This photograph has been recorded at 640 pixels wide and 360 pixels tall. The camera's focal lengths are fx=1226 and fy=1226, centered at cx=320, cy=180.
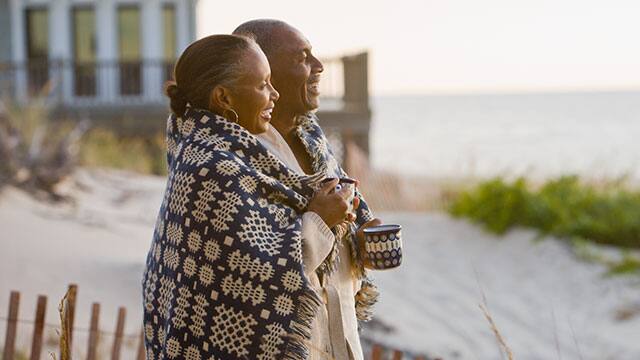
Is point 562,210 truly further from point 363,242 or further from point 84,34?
point 84,34

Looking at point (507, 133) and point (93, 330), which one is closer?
point (93, 330)

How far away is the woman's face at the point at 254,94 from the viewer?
3.10 meters

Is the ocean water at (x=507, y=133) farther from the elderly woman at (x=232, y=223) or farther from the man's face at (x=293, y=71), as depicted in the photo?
the elderly woman at (x=232, y=223)

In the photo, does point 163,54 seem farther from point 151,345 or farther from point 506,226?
point 151,345

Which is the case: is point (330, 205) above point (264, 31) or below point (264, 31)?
below

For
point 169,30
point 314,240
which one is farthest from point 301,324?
point 169,30

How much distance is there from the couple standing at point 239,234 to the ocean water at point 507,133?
1204 centimetres

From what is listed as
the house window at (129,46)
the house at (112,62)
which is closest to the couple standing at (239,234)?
the house at (112,62)

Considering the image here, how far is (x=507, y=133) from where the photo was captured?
70312 millimetres

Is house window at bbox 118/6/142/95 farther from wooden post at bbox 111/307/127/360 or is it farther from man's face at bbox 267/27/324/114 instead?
man's face at bbox 267/27/324/114

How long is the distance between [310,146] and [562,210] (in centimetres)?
921

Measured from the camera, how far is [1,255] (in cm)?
846

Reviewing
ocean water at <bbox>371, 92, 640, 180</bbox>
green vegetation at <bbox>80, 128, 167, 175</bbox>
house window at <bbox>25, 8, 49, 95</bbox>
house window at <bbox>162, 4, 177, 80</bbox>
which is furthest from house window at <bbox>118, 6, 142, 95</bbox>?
ocean water at <bbox>371, 92, 640, 180</bbox>

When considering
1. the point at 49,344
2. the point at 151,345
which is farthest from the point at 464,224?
the point at 151,345
